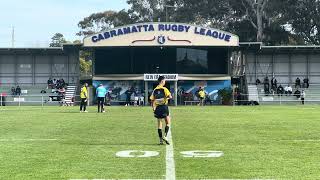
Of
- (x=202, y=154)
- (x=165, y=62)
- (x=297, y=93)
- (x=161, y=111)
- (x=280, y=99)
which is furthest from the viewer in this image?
(x=165, y=62)

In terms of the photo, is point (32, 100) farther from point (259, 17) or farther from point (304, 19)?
point (304, 19)

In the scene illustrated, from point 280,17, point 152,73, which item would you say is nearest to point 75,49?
point 152,73

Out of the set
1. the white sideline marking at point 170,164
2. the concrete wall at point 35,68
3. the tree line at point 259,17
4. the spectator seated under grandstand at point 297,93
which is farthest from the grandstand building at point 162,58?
the white sideline marking at point 170,164

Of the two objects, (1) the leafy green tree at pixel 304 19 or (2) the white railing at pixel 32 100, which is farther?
(1) the leafy green tree at pixel 304 19

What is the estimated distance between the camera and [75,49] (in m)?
55.8

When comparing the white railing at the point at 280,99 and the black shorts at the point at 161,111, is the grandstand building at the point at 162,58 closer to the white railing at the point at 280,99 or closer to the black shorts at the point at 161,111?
the white railing at the point at 280,99

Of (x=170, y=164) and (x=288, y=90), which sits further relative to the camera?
(x=288, y=90)

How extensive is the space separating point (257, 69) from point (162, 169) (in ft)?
164

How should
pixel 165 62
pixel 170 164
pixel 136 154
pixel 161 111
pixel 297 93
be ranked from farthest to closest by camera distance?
pixel 165 62 < pixel 297 93 < pixel 161 111 < pixel 136 154 < pixel 170 164

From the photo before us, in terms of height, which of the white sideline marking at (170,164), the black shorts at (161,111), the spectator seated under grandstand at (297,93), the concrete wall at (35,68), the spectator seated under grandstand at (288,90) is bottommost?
the white sideline marking at (170,164)

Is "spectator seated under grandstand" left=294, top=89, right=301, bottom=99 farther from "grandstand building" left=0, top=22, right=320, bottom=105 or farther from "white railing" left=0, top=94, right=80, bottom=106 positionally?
"white railing" left=0, top=94, right=80, bottom=106

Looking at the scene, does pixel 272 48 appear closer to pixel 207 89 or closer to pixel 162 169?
pixel 207 89

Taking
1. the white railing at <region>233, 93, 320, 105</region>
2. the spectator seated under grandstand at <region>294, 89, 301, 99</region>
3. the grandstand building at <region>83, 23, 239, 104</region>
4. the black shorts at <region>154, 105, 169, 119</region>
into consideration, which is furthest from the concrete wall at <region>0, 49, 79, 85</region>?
the black shorts at <region>154, 105, 169, 119</region>

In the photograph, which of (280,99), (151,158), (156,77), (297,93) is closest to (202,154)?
(151,158)
